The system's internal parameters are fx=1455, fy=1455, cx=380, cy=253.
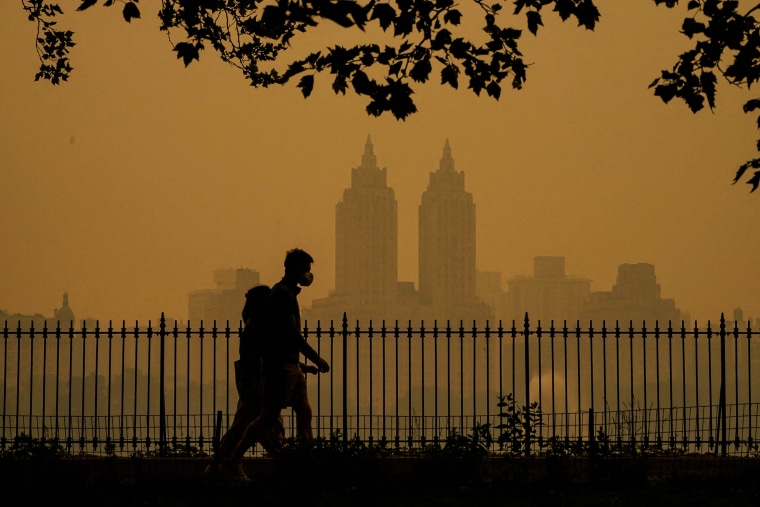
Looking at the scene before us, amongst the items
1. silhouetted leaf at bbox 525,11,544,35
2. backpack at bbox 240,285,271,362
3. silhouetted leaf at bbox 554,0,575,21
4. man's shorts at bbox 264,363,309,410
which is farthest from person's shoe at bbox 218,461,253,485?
silhouetted leaf at bbox 554,0,575,21

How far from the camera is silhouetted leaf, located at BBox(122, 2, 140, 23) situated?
11352 millimetres

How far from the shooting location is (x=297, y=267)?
11.3 meters

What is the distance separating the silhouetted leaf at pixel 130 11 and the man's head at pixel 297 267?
220 centimetres

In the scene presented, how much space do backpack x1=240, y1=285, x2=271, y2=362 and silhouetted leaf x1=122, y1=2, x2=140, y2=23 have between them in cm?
232

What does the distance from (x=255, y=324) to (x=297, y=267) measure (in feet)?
1.81

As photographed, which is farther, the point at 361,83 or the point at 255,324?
the point at 361,83

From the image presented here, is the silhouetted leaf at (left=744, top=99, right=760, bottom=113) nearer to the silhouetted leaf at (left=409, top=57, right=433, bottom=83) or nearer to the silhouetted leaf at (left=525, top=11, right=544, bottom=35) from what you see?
the silhouetted leaf at (left=525, top=11, right=544, bottom=35)

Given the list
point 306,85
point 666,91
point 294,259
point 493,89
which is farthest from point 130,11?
point 666,91

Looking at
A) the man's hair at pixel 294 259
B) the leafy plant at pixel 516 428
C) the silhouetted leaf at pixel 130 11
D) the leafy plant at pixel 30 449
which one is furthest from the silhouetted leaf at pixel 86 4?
the leafy plant at pixel 516 428

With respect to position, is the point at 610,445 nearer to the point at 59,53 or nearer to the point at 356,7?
the point at 356,7

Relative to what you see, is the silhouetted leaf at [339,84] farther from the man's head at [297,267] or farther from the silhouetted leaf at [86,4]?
the silhouetted leaf at [86,4]

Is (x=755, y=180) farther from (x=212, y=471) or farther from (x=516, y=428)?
(x=212, y=471)

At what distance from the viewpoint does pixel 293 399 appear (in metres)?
11.5

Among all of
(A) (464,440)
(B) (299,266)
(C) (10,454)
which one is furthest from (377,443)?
(C) (10,454)
